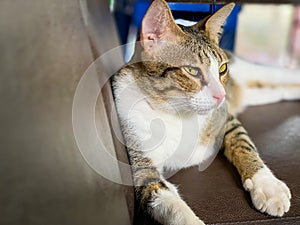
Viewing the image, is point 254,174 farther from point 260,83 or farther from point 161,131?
point 260,83

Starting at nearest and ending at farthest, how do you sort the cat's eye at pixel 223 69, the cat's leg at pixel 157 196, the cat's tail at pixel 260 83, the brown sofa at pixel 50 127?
1. the brown sofa at pixel 50 127
2. the cat's leg at pixel 157 196
3. the cat's eye at pixel 223 69
4. the cat's tail at pixel 260 83

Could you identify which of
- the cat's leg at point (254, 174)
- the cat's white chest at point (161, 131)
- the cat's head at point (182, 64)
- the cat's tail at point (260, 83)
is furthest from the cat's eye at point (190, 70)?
the cat's tail at point (260, 83)

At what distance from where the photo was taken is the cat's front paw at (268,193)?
29.7 inches

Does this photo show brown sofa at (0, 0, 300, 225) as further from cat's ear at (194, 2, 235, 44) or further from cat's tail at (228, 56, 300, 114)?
cat's tail at (228, 56, 300, 114)

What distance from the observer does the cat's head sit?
31.5 inches

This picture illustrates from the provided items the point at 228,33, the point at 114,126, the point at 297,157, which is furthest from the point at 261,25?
the point at 114,126

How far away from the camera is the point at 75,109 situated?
2.13 ft

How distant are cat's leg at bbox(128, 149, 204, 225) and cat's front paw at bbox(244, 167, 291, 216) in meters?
0.11

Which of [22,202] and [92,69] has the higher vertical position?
[92,69]

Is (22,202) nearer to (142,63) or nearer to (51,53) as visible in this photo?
(51,53)

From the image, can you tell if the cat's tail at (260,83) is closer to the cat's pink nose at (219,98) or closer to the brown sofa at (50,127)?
the cat's pink nose at (219,98)

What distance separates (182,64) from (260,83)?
0.58 m

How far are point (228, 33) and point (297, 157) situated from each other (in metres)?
0.38

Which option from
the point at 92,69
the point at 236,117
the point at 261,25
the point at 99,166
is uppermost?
the point at 92,69
